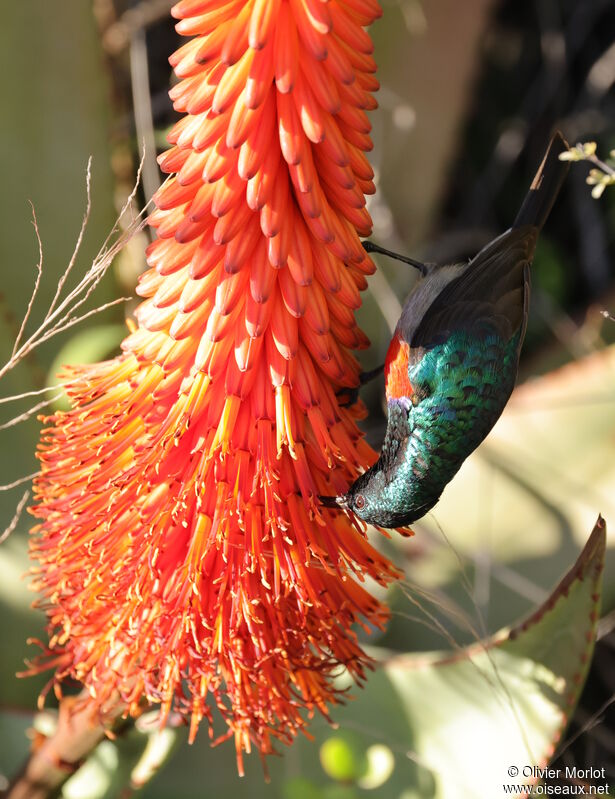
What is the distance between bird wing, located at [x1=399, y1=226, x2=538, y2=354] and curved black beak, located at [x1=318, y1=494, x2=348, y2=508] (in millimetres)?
274

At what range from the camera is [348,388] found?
1.15 m

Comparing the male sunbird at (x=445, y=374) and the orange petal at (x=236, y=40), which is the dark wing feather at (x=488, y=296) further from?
the orange petal at (x=236, y=40)

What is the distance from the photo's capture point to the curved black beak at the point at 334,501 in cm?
108

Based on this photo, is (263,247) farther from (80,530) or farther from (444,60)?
(444,60)

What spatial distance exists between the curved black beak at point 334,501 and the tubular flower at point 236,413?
0.04 ft

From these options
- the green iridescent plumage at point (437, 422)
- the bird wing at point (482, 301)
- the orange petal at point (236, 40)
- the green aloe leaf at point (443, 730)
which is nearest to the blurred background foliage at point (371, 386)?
the green aloe leaf at point (443, 730)

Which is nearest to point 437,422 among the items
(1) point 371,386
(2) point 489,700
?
(2) point 489,700

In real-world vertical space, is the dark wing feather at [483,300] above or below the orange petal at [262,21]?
below

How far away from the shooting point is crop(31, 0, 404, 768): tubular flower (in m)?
0.96

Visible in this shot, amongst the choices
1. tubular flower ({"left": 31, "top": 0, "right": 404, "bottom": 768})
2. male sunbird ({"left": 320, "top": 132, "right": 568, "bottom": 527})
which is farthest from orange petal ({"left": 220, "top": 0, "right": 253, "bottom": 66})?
male sunbird ({"left": 320, "top": 132, "right": 568, "bottom": 527})

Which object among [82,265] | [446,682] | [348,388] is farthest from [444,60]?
[446,682]

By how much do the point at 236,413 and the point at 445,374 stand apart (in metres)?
0.34

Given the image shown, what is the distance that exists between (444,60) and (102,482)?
136 centimetres

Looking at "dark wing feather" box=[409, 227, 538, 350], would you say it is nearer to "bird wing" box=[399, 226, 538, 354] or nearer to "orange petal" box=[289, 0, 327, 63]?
"bird wing" box=[399, 226, 538, 354]
